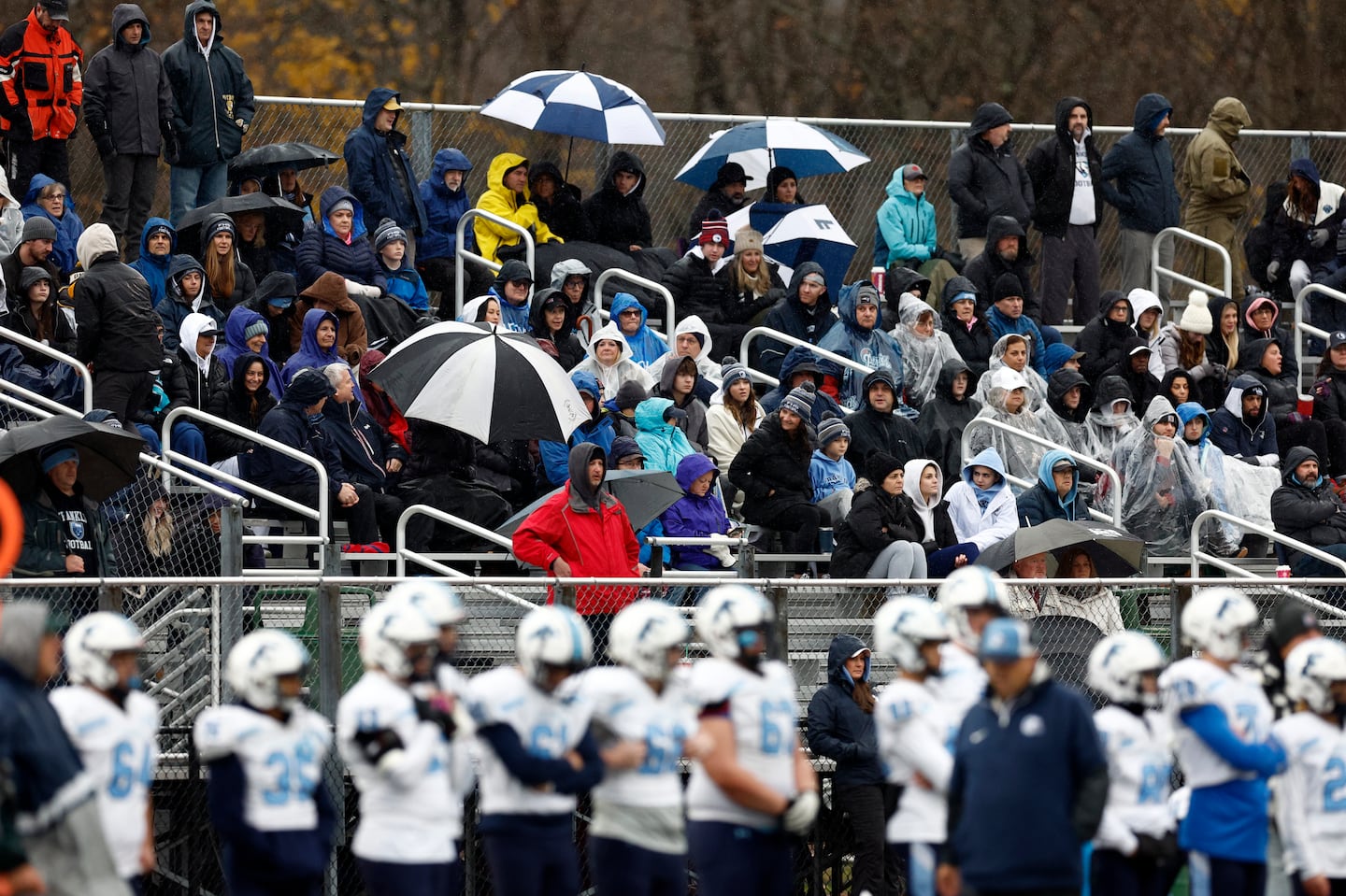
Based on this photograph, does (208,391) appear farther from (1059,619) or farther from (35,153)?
(1059,619)

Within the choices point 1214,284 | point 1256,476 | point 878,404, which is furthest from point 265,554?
point 1214,284

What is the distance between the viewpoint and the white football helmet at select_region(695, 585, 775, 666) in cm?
1070

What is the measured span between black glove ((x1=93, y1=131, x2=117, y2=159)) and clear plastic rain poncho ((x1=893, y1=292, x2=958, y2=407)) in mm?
5989

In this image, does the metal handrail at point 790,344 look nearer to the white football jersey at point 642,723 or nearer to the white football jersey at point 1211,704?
the white football jersey at point 1211,704

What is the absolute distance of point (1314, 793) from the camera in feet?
36.4

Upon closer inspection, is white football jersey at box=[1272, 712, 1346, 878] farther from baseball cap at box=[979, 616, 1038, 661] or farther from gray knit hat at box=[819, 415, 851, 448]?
gray knit hat at box=[819, 415, 851, 448]

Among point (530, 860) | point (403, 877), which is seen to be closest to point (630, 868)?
point (530, 860)

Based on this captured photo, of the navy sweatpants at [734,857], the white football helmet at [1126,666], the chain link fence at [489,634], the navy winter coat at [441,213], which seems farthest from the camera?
the navy winter coat at [441,213]

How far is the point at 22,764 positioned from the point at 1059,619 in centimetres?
629

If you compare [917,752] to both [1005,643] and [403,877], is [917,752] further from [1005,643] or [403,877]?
[403,877]

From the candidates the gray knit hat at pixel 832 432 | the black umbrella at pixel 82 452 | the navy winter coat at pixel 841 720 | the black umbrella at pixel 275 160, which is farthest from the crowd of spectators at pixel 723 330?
the black umbrella at pixel 82 452

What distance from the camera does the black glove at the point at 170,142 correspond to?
18.7 m

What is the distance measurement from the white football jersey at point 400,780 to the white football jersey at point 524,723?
0.70ft

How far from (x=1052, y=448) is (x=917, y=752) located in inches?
266
